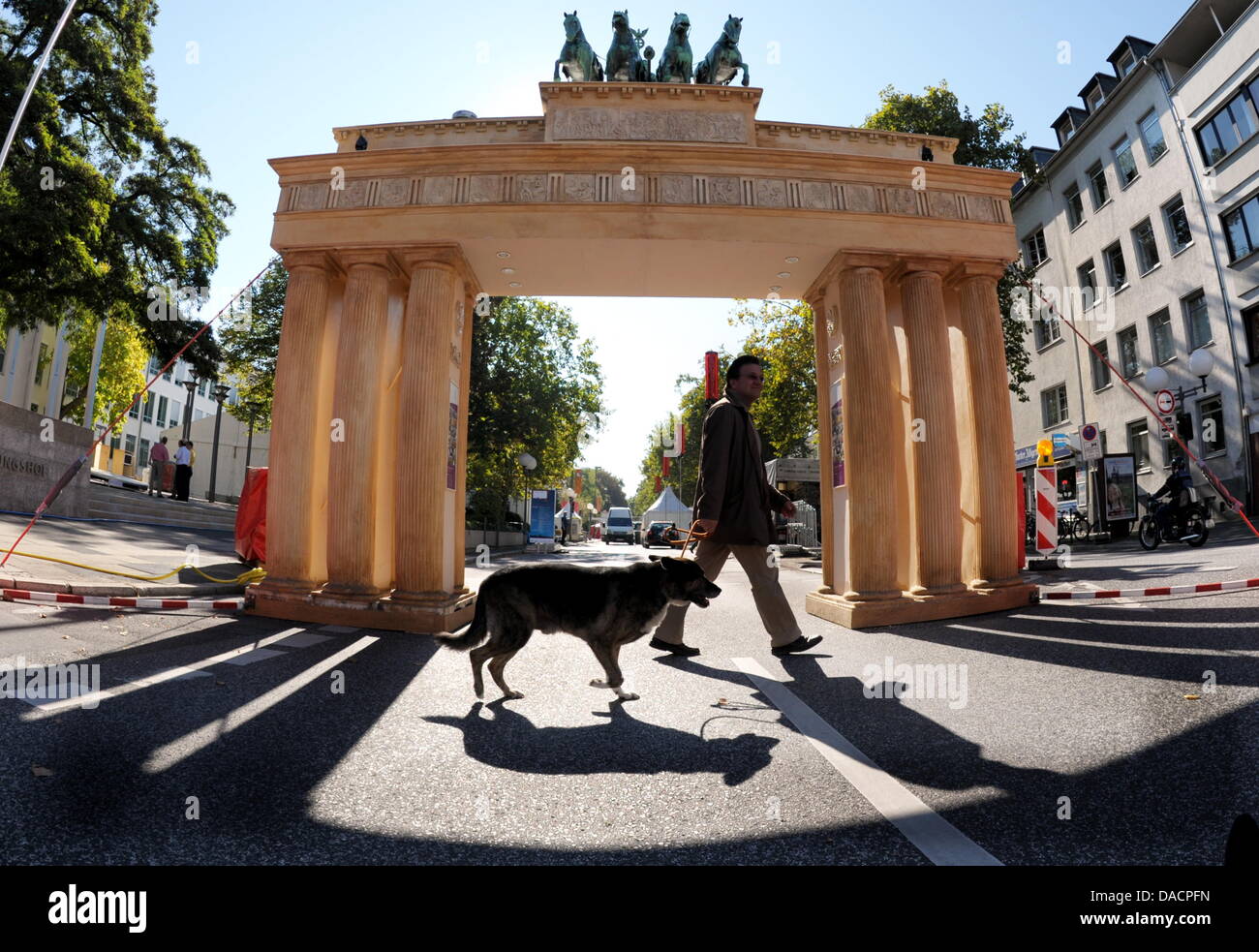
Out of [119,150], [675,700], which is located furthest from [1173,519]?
[119,150]

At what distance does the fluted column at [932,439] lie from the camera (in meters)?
7.84

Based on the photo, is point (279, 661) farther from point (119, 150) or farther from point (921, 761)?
point (119, 150)

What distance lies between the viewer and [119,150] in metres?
18.5

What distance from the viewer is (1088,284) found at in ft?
88.2

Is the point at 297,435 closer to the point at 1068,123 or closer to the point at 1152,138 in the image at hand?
the point at 1152,138

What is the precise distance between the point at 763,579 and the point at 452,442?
4297 mm

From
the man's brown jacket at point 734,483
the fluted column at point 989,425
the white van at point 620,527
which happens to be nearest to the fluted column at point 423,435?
the man's brown jacket at point 734,483

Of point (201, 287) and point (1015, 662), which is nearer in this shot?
point (1015, 662)

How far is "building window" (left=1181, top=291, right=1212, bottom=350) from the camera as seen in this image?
2111 cm

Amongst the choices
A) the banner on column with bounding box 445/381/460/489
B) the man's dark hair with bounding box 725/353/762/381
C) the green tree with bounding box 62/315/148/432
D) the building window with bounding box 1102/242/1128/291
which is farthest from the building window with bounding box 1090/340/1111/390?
the green tree with bounding box 62/315/148/432

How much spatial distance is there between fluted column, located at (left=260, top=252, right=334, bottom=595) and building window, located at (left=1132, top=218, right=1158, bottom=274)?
27602mm

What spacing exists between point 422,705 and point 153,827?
6.32 ft

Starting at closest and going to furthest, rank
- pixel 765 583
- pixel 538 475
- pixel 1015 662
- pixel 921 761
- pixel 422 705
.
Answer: pixel 921 761 < pixel 422 705 < pixel 1015 662 < pixel 765 583 < pixel 538 475
